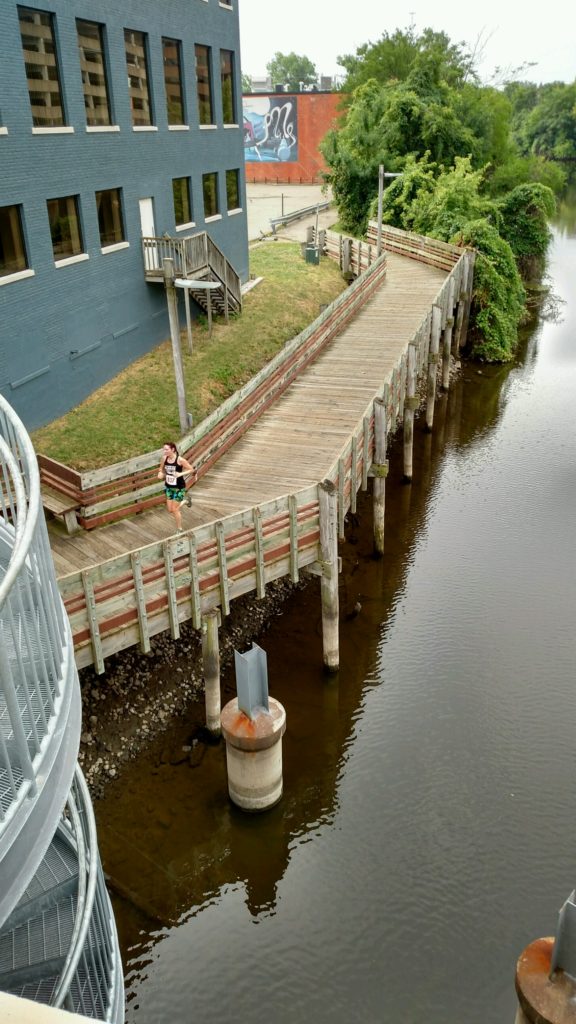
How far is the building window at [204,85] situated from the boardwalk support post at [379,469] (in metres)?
14.6

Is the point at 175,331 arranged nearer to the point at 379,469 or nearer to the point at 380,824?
the point at 379,469

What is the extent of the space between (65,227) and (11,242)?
7.34 feet

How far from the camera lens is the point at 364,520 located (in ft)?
69.6

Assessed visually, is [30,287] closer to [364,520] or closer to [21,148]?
[21,148]

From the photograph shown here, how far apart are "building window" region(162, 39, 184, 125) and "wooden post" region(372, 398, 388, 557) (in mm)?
12997

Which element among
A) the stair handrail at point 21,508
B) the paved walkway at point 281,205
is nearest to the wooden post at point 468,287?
the paved walkway at point 281,205

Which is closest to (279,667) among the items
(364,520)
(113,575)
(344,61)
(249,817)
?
(249,817)

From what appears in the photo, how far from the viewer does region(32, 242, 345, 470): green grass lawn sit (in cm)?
1877

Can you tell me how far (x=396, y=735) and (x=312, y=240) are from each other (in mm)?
28885

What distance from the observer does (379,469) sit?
18609 millimetres

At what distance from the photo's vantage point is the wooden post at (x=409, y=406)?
871 inches

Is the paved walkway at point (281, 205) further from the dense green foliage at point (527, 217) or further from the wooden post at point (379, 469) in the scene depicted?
the wooden post at point (379, 469)

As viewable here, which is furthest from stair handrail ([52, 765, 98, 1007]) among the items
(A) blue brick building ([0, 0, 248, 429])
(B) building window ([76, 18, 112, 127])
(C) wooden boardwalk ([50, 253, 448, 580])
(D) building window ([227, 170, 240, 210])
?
(D) building window ([227, 170, 240, 210])

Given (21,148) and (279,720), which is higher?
(21,148)
